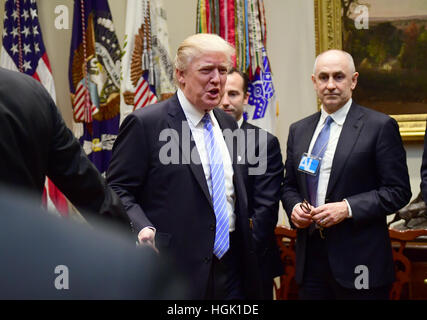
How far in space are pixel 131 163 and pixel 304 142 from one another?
1.19 m

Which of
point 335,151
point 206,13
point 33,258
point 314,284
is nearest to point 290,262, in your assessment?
point 314,284

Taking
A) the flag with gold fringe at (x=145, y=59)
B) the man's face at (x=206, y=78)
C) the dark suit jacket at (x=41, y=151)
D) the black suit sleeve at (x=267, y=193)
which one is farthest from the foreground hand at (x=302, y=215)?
the flag with gold fringe at (x=145, y=59)

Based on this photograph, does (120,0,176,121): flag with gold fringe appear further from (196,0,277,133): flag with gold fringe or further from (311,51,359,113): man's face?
(311,51,359,113): man's face

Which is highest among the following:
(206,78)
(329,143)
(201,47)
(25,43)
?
(25,43)

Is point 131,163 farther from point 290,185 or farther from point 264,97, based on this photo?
point 264,97

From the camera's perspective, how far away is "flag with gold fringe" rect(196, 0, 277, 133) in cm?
511

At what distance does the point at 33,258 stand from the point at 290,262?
4211mm

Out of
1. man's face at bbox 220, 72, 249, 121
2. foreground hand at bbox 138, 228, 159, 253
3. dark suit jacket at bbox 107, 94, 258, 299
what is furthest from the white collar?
foreground hand at bbox 138, 228, 159, 253

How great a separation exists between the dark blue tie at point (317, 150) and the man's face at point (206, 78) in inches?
30.4

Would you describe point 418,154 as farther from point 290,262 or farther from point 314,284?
point 314,284

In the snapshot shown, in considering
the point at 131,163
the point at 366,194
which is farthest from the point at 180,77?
the point at 366,194

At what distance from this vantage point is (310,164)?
11.2ft

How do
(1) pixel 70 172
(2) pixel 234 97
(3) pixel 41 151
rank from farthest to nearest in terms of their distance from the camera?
(2) pixel 234 97 < (1) pixel 70 172 < (3) pixel 41 151

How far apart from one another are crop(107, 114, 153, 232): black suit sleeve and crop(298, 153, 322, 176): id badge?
0.99m
